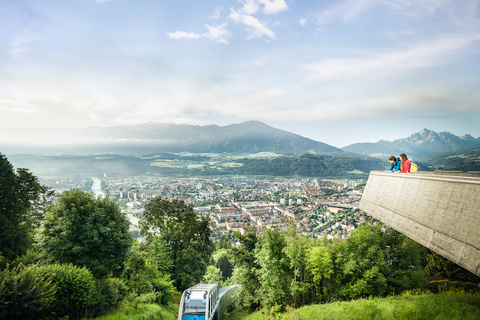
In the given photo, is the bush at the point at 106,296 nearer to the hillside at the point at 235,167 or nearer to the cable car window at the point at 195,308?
the cable car window at the point at 195,308

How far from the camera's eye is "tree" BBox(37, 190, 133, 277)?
1117 centimetres

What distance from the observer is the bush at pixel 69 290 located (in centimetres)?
880

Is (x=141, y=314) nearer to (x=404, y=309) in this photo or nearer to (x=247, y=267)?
(x=247, y=267)

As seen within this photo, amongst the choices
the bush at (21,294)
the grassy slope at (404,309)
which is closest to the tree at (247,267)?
the grassy slope at (404,309)

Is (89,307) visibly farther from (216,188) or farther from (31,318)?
(216,188)

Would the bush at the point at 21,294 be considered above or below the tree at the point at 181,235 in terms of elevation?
above

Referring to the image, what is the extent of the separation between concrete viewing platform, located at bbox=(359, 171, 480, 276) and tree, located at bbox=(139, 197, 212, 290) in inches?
610

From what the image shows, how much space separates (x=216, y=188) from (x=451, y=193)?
10576 cm

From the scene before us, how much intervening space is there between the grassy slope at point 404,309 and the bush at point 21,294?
947cm

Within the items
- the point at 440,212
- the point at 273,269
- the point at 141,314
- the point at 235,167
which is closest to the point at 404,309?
the point at 440,212

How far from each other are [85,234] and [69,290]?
300 cm

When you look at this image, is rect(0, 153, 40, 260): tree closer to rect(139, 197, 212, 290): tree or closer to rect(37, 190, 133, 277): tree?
rect(37, 190, 133, 277): tree

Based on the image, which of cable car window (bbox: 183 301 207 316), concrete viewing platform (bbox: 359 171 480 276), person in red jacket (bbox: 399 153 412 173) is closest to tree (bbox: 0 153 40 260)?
cable car window (bbox: 183 301 207 316)

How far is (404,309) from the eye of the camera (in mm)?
7621
